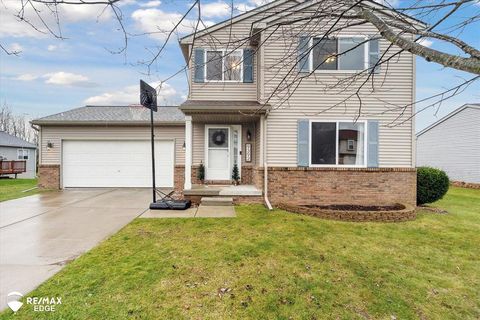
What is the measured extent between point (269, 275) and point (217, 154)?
281 inches

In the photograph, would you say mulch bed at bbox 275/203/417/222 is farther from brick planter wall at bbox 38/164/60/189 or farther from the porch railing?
the porch railing

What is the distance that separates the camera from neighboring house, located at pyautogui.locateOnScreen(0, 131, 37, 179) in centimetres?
2476

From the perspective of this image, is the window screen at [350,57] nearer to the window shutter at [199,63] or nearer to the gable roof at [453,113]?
the window shutter at [199,63]

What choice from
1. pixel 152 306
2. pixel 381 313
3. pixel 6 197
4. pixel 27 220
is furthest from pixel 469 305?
pixel 6 197

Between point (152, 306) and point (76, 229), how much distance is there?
3.91 metres

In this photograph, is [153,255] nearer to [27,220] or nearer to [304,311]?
[304,311]

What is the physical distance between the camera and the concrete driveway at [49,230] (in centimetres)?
396

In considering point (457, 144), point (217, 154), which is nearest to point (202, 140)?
point (217, 154)

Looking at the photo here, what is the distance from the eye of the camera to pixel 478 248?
17.9 ft

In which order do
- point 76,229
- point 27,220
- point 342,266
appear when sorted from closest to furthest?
point 342,266 < point 76,229 < point 27,220

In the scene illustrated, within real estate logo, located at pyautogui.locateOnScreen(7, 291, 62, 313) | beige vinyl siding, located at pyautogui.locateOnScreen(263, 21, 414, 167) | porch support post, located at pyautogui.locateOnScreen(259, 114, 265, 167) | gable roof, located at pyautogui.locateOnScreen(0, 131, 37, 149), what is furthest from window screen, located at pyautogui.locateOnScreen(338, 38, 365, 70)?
gable roof, located at pyautogui.locateOnScreen(0, 131, 37, 149)

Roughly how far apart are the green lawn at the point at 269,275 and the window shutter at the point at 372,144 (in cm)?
273

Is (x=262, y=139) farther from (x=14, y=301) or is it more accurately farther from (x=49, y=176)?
(x=49, y=176)

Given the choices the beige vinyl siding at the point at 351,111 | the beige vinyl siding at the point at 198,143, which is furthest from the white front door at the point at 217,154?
the beige vinyl siding at the point at 351,111
